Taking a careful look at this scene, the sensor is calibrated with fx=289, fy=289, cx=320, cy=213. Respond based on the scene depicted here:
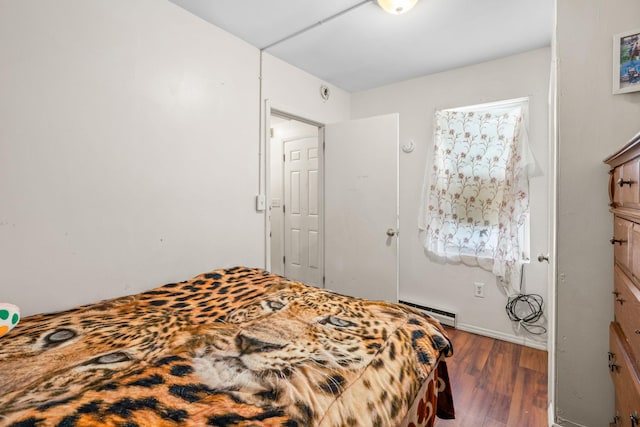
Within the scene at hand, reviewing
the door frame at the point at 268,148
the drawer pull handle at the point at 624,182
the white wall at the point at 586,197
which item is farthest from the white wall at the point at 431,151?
the drawer pull handle at the point at 624,182

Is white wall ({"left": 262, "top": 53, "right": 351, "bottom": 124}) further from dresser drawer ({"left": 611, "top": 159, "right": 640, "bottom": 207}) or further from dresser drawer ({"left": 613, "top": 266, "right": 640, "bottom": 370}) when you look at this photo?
dresser drawer ({"left": 613, "top": 266, "right": 640, "bottom": 370})

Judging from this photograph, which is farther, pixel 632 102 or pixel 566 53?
pixel 566 53

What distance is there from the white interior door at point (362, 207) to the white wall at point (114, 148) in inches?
42.8

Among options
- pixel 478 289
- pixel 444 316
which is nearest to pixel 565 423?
pixel 478 289

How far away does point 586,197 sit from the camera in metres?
1.32

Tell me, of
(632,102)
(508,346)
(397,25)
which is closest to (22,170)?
(397,25)

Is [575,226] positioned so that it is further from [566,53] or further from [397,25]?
[397,25]

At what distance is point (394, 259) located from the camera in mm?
2633

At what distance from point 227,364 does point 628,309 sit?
134 cm

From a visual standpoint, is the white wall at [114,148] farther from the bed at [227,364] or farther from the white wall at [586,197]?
the white wall at [586,197]

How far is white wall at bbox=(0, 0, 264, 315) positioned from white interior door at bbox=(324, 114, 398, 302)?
1086 millimetres

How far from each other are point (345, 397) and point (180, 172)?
162 centimetres

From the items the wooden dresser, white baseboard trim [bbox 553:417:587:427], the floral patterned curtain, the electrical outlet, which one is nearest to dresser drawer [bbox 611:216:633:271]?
the wooden dresser

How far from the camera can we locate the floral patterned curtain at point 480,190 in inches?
94.4
